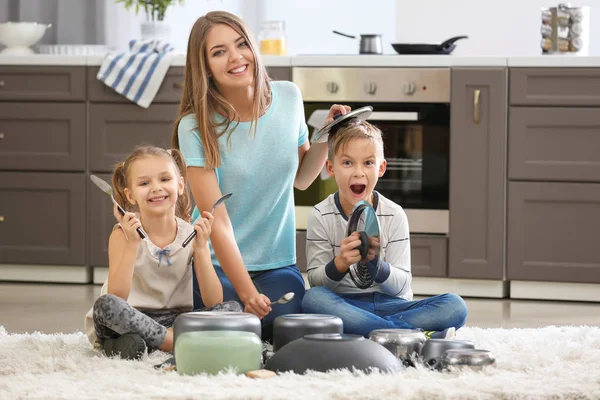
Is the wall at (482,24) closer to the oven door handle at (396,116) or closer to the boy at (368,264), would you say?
the oven door handle at (396,116)

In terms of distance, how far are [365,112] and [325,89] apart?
1.33 meters

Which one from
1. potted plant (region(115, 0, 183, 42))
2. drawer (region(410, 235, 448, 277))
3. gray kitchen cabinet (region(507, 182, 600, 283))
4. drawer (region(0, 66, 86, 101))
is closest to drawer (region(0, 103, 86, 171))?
drawer (region(0, 66, 86, 101))

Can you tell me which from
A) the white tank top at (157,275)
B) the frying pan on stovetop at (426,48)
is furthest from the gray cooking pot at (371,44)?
the white tank top at (157,275)

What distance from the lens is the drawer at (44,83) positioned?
4.03 m

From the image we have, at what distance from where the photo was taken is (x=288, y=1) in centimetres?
457

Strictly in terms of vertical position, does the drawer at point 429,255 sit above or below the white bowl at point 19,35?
below

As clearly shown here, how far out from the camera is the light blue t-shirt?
2596 mm

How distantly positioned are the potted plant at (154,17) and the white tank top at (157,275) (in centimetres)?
203

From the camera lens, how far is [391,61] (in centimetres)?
379

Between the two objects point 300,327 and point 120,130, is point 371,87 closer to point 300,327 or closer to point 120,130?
point 120,130

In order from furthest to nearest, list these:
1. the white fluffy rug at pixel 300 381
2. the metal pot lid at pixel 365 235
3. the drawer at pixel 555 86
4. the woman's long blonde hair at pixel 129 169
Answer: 1. the drawer at pixel 555 86
2. the woman's long blonde hair at pixel 129 169
3. the metal pot lid at pixel 365 235
4. the white fluffy rug at pixel 300 381

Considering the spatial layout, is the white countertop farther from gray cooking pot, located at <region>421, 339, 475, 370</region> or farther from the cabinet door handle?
gray cooking pot, located at <region>421, 339, 475, 370</region>

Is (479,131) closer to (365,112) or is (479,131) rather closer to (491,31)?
(491,31)

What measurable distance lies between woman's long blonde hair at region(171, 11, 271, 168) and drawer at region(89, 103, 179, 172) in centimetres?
139
